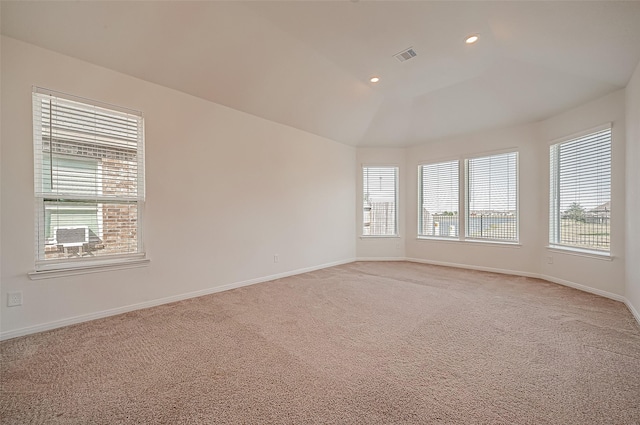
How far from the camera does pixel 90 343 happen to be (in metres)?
2.48

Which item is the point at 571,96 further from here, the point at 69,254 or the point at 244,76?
the point at 69,254

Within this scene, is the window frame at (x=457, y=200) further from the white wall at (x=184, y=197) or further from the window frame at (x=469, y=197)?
the white wall at (x=184, y=197)

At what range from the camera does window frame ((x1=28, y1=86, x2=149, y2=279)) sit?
273 cm

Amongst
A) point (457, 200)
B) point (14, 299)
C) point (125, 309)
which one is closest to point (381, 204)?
point (457, 200)

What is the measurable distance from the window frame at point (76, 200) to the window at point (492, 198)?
5853 mm

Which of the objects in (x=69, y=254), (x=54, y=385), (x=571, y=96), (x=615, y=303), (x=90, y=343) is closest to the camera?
(x=54, y=385)

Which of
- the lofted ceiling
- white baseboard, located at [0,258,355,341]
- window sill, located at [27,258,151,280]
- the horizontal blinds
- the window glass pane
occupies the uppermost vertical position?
the lofted ceiling

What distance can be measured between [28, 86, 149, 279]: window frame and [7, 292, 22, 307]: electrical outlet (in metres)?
0.19

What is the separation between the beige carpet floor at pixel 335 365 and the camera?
1629 mm

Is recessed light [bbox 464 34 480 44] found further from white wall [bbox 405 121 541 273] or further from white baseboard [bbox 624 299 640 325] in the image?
white baseboard [bbox 624 299 640 325]

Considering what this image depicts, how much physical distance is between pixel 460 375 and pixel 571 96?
14.5ft

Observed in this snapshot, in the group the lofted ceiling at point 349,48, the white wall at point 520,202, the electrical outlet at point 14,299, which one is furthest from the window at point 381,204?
the electrical outlet at point 14,299

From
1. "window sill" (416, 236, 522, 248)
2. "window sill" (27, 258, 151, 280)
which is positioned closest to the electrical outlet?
"window sill" (27, 258, 151, 280)

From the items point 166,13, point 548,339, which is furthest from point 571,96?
point 166,13
